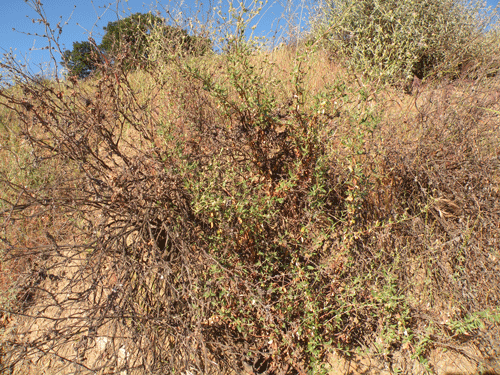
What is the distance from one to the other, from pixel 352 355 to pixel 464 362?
82cm

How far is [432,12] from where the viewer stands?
4.48 meters

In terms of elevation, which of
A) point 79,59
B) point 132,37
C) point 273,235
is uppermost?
point 132,37

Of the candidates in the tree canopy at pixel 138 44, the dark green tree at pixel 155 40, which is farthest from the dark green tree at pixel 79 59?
the dark green tree at pixel 155 40

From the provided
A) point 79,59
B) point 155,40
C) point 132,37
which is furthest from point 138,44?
point 132,37

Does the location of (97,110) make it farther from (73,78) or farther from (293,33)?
(293,33)

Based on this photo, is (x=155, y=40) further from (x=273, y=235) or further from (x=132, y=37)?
(x=273, y=235)

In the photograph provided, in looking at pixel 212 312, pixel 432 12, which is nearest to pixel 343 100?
pixel 212 312

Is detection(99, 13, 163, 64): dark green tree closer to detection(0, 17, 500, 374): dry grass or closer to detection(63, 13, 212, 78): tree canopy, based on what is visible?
detection(63, 13, 212, 78): tree canopy

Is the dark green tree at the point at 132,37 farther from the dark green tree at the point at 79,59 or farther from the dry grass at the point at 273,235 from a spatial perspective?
the dry grass at the point at 273,235

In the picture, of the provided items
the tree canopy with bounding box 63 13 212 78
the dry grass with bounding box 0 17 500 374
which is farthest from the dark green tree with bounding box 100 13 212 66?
the dry grass with bounding box 0 17 500 374

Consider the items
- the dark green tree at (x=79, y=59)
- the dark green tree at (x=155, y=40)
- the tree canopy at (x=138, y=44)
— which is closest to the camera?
the dark green tree at (x=79, y=59)

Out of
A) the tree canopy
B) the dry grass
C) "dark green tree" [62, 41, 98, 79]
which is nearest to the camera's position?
the dry grass

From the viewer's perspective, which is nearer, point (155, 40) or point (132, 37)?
point (155, 40)

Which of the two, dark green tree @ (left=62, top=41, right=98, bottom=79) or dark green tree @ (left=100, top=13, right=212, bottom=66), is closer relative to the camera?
dark green tree @ (left=62, top=41, right=98, bottom=79)
